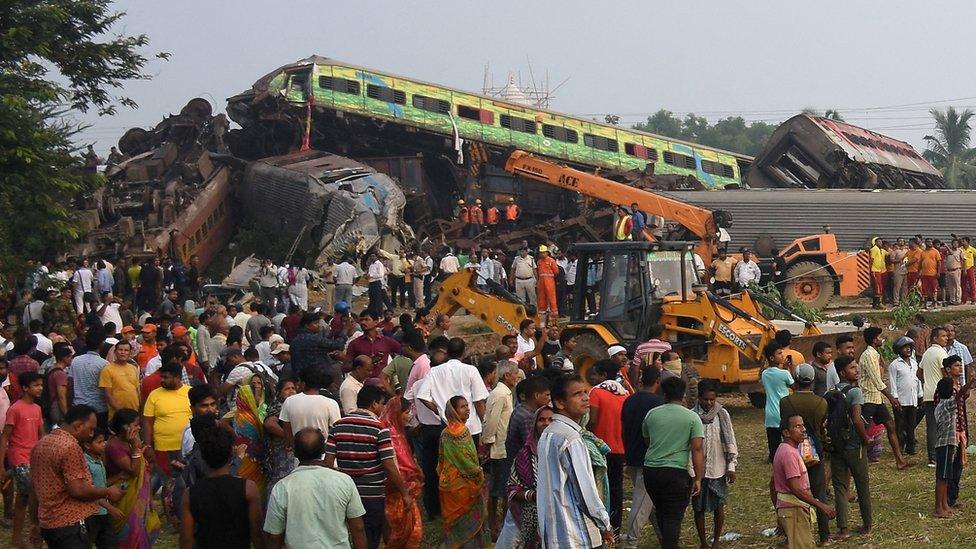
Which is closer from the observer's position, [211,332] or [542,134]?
[211,332]

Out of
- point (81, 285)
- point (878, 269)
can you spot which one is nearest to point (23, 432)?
point (81, 285)

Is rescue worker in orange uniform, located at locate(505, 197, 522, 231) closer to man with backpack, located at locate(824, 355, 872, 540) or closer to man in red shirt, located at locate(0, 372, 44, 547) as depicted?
man with backpack, located at locate(824, 355, 872, 540)

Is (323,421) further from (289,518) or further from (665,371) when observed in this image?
(665,371)

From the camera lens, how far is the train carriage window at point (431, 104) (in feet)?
125

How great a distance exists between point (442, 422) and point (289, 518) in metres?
4.14

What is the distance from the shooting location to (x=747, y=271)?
25.1m

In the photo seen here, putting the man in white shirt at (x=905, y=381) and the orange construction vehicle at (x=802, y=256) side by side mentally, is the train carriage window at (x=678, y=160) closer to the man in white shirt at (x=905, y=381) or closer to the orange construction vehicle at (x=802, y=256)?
the orange construction vehicle at (x=802, y=256)

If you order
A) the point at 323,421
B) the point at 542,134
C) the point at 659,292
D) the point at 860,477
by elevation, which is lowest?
the point at 860,477

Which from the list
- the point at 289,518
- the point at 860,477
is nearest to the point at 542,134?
the point at 860,477

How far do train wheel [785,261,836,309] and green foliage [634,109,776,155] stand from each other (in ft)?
336

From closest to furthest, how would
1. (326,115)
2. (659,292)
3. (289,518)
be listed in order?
(289,518), (659,292), (326,115)

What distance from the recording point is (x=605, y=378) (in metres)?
10.5

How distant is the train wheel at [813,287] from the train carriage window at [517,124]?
13.5 meters

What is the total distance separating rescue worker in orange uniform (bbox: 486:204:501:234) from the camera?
35188 mm
